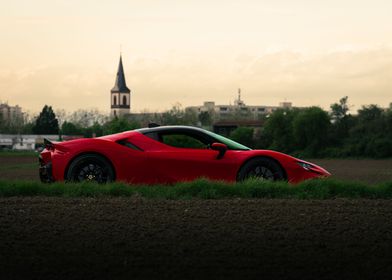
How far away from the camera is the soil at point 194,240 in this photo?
492cm

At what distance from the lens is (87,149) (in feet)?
38.6

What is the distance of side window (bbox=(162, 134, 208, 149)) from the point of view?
12359 millimetres

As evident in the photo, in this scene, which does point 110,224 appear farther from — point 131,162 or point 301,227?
point 131,162

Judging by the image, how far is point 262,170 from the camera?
12.0 meters

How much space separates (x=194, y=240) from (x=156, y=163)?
596cm

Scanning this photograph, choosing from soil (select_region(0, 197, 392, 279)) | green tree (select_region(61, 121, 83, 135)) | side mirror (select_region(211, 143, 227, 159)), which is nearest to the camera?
soil (select_region(0, 197, 392, 279))

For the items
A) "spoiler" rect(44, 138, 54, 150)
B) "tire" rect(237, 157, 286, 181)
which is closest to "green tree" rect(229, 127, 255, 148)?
"spoiler" rect(44, 138, 54, 150)

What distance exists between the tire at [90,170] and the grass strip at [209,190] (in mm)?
1331

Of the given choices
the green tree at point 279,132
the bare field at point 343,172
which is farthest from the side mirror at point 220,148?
the green tree at point 279,132

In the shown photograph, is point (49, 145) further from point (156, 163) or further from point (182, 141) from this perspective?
point (182, 141)

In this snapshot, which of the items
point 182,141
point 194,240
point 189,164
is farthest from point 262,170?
point 194,240

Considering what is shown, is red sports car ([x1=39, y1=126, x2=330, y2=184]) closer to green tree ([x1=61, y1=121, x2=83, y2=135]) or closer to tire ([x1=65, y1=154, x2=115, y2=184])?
tire ([x1=65, y1=154, x2=115, y2=184])

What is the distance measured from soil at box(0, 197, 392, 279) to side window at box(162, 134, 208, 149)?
3.70 meters

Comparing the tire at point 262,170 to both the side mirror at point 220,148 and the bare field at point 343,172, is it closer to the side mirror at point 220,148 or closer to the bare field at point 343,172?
the side mirror at point 220,148
